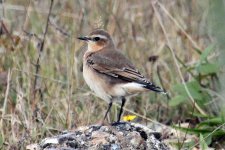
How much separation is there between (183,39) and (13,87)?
2553mm

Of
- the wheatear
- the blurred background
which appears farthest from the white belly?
the blurred background

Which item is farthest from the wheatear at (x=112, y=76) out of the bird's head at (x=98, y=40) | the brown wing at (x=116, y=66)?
the bird's head at (x=98, y=40)

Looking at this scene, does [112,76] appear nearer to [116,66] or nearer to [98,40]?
[116,66]

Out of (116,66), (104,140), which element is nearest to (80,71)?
(116,66)

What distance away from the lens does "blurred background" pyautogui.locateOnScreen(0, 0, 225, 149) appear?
5562 mm

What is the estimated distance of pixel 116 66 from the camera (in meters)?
5.25

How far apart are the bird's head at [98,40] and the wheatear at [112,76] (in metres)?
0.11

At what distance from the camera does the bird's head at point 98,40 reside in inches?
226

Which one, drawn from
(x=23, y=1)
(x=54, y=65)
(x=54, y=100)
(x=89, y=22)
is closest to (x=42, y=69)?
(x=54, y=65)

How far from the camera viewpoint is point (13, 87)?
646 cm

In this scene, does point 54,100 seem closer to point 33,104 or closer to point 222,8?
point 33,104

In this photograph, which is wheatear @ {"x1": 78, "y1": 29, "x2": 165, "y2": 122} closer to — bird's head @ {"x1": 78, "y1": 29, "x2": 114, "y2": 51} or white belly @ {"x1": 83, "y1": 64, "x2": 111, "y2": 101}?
white belly @ {"x1": 83, "y1": 64, "x2": 111, "y2": 101}

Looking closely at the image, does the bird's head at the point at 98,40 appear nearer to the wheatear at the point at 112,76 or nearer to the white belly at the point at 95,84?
the wheatear at the point at 112,76

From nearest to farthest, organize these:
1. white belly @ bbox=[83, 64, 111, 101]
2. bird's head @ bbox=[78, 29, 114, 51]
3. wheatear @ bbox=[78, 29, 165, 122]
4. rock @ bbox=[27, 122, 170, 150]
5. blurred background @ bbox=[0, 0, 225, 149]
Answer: rock @ bbox=[27, 122, 170, 150] < wheatear @ bbox=[78, 29, 165, 122] < white belly @ bbox=[83, 64, 111, 101] < blurred background @ bbox=[0, 0, 225, 149] < bird's head @ bbox=[78, 29, 114, 51]
